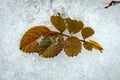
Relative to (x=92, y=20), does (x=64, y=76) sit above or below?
below

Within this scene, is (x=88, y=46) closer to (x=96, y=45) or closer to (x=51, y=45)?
(x=96, y=45)

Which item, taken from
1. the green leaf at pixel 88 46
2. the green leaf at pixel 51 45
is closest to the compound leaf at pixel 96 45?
the green leaf at pixel 88 46

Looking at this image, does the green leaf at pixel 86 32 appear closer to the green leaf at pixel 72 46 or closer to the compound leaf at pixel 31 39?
the green leaf at pixel 72 46

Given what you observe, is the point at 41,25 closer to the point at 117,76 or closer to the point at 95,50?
the point at 95,50

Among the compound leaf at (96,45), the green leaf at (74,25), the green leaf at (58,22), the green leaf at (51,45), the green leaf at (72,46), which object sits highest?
the green leaf at (58,22)

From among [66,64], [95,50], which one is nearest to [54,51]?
[66,64]

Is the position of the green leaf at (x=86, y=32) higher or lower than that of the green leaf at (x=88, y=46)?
higher
